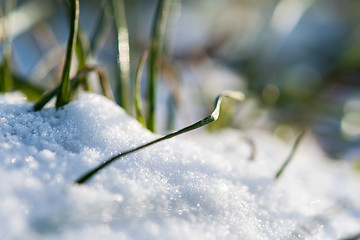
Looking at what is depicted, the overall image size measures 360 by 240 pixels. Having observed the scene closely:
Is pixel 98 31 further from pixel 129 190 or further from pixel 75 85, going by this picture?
pixel 129 190

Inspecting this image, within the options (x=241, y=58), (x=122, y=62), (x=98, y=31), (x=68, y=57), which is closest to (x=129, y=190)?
(x=68, y=57)

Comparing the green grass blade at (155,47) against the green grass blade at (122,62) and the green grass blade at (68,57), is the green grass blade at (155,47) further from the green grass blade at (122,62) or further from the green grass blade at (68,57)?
the green grass blade at (68,57)

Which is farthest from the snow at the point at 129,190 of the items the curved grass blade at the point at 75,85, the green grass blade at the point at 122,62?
the green grass blade at the point at 122,62

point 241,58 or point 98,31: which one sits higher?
point 98,31

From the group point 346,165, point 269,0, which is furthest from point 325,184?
point 269,0

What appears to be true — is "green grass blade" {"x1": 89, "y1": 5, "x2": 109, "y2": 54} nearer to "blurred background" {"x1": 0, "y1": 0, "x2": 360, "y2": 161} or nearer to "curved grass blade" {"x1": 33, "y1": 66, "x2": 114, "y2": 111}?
"blurred background" {"x1": 0, "y1": 0, "x2": 360, "y2": 161}
